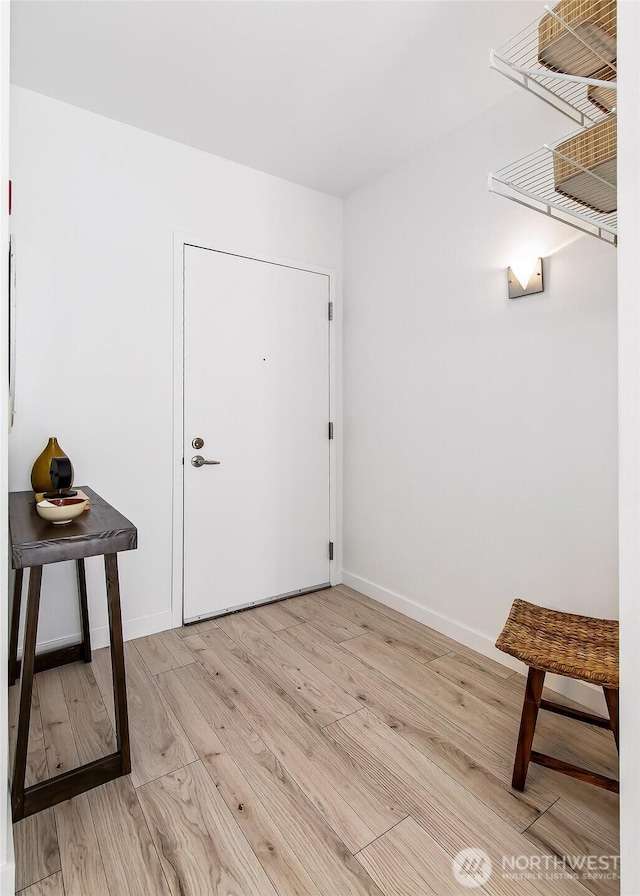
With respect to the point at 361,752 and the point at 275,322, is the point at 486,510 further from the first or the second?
the point at 275,322

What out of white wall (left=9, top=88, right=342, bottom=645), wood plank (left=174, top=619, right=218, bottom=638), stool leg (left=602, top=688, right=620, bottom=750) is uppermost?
white wall (left=9, top=88, right=342, bottom=645)

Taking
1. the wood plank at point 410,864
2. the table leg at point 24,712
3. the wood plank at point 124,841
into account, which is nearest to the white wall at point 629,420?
the wood plank at point 410,864

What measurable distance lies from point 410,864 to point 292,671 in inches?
39.2

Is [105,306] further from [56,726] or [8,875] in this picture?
[8,875]

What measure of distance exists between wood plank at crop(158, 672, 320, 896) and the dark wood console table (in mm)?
277

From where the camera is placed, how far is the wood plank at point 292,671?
1.95 m

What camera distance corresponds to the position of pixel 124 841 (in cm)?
135

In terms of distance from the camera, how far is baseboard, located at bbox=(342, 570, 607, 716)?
1938 mm

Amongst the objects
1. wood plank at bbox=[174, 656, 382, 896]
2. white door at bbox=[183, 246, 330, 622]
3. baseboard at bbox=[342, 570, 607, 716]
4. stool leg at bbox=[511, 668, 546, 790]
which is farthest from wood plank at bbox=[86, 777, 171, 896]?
baseboard at bbox=[342, 570, 607, 716]

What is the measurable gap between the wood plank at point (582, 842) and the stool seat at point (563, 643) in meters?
0.43

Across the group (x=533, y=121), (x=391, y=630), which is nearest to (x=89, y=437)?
(x=391, y=630)

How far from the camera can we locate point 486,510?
2.35 meters

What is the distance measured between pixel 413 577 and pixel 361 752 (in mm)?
1179

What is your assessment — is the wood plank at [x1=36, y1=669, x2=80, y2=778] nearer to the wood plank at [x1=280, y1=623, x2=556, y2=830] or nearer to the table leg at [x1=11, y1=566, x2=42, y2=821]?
the table leg at [x1=11, y1=566, x2=42, y2=821]
